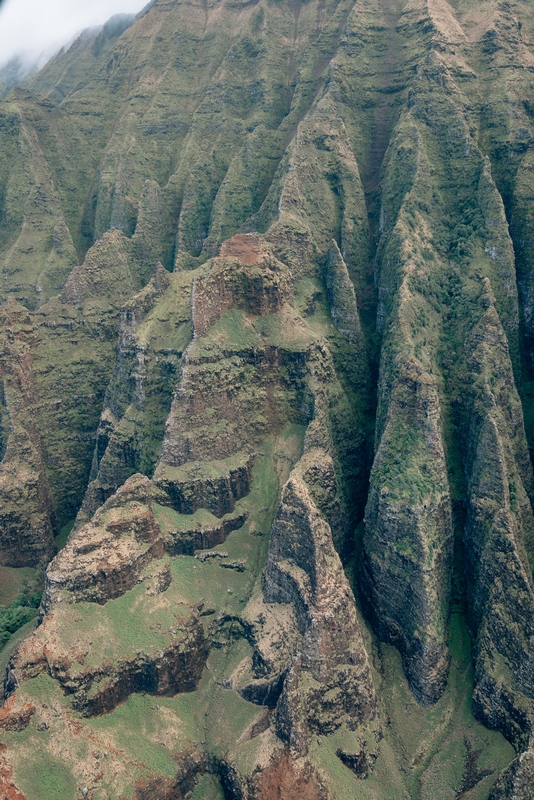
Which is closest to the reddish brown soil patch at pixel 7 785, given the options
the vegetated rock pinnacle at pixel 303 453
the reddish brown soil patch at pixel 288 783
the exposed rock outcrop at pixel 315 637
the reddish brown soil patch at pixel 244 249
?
the vegetated rock pinnacle at pixel 303 453

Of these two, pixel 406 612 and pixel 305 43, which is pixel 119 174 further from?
pixel 406 612

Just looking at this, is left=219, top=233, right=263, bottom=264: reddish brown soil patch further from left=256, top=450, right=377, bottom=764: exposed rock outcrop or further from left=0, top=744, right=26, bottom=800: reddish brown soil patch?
left=0, top=744, right=26, bottom=800: reddish brown soil patch

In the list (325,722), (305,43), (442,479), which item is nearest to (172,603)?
(325,722)

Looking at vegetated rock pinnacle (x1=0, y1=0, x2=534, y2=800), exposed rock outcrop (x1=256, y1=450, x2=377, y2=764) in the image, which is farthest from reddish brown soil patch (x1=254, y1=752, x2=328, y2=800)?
exposed rock outcrop (x1=256, y1=450, x2=377, y2=764)

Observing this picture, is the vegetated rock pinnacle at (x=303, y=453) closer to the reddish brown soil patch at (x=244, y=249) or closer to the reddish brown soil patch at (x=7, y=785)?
the reddish brown soil patch at (x=7, y=785)

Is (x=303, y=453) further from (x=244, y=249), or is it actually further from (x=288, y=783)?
(x=288, y=783)
